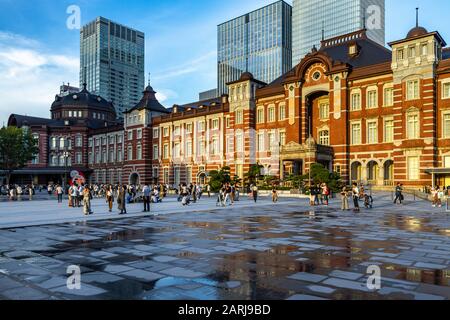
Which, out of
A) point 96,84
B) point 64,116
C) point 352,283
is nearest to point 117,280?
point 352,283

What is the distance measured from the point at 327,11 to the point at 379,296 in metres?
81.2

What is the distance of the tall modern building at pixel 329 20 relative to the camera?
207 feet

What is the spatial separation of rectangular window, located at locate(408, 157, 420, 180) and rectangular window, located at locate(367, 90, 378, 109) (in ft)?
22.8

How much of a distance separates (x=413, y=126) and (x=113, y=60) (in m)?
55.3

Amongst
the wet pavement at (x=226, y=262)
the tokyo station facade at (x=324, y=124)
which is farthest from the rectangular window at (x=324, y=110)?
the wet pavement at (x=226, y=262)

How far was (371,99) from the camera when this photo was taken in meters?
38.5

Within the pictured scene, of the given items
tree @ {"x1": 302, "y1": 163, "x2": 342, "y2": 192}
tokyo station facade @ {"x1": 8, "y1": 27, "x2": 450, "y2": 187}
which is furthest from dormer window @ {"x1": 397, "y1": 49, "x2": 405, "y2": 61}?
tree @ {"x1": 302, "y1": 163, "x2": 342, "y2": 192}

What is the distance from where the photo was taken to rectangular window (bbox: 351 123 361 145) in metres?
39.5

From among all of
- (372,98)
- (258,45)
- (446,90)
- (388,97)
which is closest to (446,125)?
(446,90)

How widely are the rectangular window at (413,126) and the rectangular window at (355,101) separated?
566 cm

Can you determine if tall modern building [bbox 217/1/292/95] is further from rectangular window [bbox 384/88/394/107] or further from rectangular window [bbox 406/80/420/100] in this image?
rectangular window [bbox 406/80/420/100]

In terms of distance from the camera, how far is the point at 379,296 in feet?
17.5

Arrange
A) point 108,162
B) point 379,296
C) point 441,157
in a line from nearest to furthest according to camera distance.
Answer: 1. point 379,296
2. point 441,157
3. point 108,162
